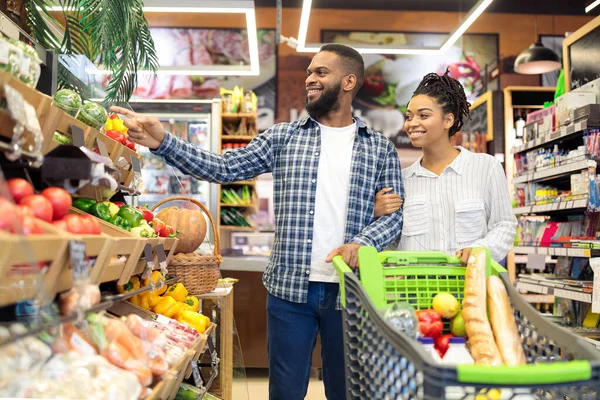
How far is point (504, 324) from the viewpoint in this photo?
147 centimetres

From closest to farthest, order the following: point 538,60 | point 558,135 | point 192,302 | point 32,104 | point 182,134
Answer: point 32,104 < point 192,302 < point 558,135 < point 182,134 < point 538,60

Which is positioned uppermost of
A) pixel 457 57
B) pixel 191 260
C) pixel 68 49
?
pixel 457 57

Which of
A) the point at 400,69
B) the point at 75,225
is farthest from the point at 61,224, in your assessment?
the point at 400,69

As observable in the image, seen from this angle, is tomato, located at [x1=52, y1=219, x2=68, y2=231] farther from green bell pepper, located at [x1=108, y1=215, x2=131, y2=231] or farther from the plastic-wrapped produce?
the plastic-wrapped produce

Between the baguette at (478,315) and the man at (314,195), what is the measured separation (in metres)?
0.48

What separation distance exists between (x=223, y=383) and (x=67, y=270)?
203 cm

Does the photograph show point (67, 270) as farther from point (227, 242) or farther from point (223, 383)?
point (227, 242)

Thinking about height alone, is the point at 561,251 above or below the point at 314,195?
below

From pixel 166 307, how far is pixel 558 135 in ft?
10.9

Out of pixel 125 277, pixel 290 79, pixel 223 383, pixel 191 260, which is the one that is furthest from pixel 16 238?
pixel 290 79

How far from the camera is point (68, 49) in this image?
2.65 meters

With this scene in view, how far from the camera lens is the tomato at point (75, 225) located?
1.14 meters

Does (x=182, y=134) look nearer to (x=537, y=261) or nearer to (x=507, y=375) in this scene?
(x=537, y=261)

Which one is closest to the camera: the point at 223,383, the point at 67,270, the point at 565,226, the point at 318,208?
the point at 67,270
